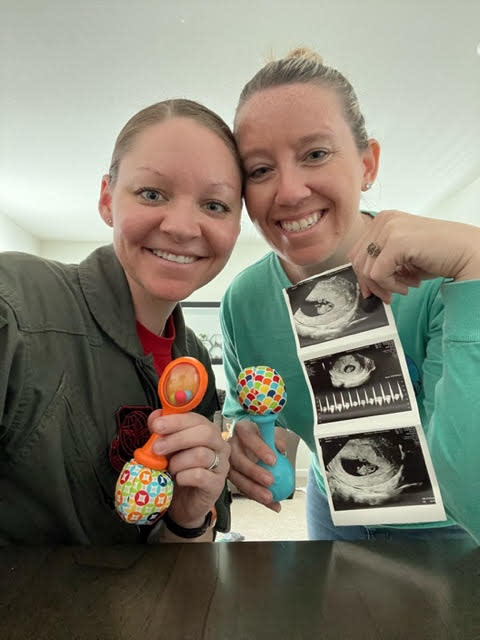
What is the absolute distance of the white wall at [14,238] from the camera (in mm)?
4895

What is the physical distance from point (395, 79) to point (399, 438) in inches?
106

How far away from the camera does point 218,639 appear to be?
0.40m

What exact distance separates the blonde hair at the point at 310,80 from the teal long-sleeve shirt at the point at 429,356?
36cm

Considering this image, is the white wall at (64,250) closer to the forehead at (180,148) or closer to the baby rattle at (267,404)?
the forehead at (180,148)

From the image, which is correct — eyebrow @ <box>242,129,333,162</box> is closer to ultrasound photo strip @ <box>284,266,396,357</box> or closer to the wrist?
ultrasound photo strip @ <box>284,266,396,357</box>

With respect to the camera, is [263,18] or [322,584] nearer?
[322,584]

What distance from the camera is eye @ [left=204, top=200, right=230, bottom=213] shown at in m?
0.79

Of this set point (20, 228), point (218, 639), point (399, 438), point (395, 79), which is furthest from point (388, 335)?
point (20, 228)

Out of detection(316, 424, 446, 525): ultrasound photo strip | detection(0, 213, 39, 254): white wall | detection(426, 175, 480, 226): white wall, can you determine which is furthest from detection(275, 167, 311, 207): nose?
detection(0, 213, 39, 254): white wall

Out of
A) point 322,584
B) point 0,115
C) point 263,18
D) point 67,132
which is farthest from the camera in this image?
point 67,132

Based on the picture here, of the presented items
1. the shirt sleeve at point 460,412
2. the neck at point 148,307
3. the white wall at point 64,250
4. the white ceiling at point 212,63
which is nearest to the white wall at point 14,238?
the white wall at point 64,250

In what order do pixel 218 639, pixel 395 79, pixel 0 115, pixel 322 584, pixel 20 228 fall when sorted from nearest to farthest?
pixel 218 639, pixel 322 584, pixel 395 79, pixel 0 115, pixel 20 228

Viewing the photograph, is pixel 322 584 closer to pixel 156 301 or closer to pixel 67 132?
pixel 156 301

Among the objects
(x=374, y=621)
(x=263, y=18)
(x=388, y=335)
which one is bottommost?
(x=374, y=621)
